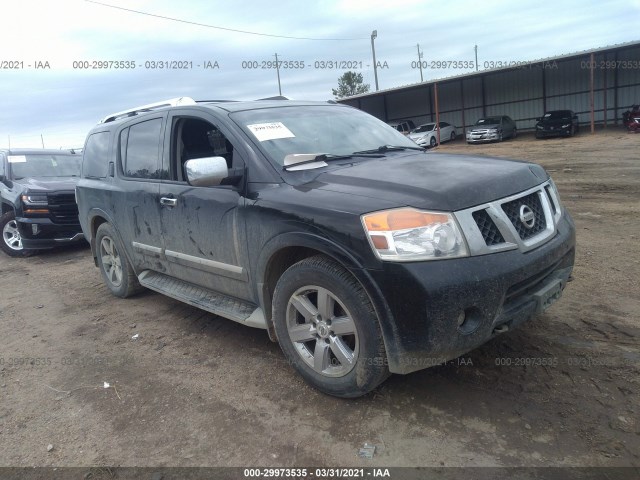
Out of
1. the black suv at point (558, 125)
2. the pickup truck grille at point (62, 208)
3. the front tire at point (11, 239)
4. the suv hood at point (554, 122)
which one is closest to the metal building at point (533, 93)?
the black suv at point (558, 125)

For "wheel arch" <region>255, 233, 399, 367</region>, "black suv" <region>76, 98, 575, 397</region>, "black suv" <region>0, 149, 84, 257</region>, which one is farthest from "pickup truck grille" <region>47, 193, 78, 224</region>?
"wheel arch" <region>255, 233, 399, 367</region>

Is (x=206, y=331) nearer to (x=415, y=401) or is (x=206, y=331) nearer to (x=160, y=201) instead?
(x=160, y=201)

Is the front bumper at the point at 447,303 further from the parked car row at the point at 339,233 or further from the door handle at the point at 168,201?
the door handle at the point at 168,201

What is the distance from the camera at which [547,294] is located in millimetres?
2889

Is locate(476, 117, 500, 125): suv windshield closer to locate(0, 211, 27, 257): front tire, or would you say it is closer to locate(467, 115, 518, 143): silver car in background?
locate(467, 115, 518, 143): silver car in background

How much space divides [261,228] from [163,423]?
4.41ft

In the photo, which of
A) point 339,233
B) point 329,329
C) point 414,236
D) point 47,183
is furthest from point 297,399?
point 47,183

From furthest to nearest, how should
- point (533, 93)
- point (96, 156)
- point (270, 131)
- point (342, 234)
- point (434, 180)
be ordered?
point (533, 93), point (96, 156), point (270, 131), point (434, 180), point (342, 234)

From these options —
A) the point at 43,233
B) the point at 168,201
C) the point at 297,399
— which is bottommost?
the point at 297,399

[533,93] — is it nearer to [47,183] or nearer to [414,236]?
[47,183]

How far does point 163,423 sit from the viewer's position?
9.93 feet

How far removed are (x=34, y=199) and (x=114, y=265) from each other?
3661mm

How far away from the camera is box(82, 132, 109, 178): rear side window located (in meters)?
5.33

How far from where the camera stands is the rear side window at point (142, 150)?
4406mm
